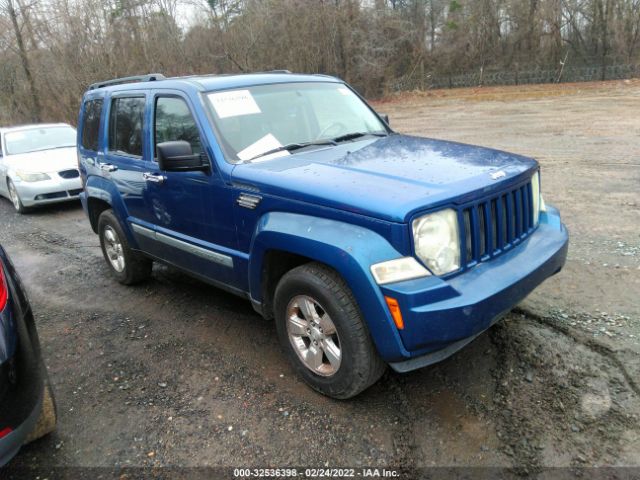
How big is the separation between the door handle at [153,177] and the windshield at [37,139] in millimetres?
6993

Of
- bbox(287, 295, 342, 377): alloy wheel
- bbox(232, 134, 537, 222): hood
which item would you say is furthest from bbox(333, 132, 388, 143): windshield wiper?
bbox(287, 295, 342, 377): alloy wheel

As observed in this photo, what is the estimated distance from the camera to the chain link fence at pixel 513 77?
97.3 feet

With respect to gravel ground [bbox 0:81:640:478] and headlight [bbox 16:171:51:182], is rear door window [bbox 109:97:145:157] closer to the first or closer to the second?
gravel ground [bbox 0:81:640:478]

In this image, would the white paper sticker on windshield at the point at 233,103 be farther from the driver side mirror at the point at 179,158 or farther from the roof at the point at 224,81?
the driver side mirror at the point at 179,158

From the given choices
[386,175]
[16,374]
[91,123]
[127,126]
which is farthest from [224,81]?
[16,374]

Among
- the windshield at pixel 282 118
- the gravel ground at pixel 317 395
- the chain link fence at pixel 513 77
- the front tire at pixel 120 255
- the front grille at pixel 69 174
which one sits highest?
the chain link fence at pixel 513 77

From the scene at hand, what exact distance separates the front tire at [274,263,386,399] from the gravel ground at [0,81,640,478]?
189 mm

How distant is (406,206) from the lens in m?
2.62

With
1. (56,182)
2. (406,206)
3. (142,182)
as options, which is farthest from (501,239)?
(56,182)

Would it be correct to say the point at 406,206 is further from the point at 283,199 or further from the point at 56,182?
the point at 56,182

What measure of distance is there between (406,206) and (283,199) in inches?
32.4

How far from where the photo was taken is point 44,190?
9.06 m

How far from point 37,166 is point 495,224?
8859 mm

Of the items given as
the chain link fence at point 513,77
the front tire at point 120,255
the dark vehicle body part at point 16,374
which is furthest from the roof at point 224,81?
the chain link fence at point 513,77
